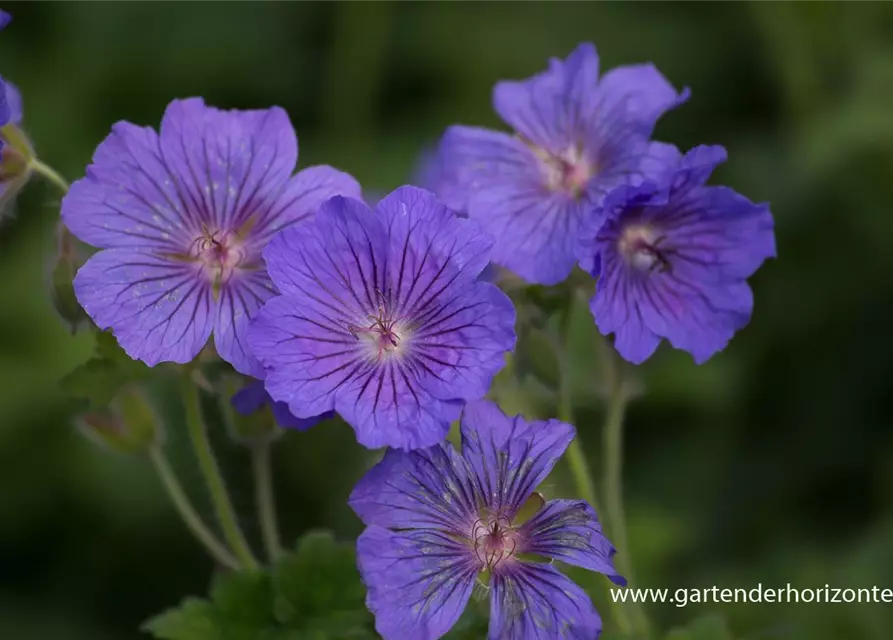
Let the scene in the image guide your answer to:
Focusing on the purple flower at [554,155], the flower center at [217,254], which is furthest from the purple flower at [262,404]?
the purple flower at [554,155]

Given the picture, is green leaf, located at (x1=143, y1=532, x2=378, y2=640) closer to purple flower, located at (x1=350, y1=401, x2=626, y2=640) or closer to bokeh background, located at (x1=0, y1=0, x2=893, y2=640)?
purple flower, located at (x1=350, y1=401, x2=626, y2=640)

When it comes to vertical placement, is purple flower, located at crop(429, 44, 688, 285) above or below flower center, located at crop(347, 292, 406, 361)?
above

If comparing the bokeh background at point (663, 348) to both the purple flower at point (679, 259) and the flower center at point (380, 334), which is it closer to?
the purple flower at point (679, 259)

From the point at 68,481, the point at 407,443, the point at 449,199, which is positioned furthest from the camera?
the point at 68,481

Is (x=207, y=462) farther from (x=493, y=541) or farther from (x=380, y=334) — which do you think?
(x=493, y=541)

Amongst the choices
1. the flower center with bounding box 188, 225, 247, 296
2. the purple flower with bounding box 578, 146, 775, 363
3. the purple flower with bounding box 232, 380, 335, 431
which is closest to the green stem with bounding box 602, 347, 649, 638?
the purple flower with bounding box 578, 146, 775, 363

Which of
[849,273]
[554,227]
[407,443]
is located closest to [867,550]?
[849,273]

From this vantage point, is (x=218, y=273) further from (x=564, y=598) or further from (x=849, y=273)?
(x=849, y=273)
